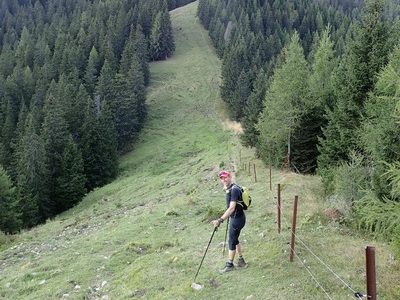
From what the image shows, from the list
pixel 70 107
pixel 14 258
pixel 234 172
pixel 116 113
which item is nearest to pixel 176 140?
pixel 116 113

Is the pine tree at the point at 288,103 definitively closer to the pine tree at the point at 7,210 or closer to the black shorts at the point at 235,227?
the black shorts at the point at 235,227

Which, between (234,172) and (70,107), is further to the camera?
(70,107)

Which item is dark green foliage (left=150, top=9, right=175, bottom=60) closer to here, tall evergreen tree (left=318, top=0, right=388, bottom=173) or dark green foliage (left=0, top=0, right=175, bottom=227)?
dark green foliage (left=0, top=0, right=175, bottom=227)

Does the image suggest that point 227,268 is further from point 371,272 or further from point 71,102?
point 71,102

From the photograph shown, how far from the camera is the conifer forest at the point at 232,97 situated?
1678 cm

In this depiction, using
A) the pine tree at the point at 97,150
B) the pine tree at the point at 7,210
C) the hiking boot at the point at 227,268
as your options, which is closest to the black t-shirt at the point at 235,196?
the hiking boot at the point at 227,268

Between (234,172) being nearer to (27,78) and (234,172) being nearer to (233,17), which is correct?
(27,78)

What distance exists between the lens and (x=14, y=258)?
17125 millimetres

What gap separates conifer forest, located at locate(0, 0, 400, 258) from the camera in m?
16.8

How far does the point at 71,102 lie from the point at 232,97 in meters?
32.2

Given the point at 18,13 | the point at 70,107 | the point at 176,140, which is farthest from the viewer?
the point at 18,13

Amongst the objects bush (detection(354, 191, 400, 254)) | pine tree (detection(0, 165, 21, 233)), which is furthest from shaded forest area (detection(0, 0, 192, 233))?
bush (detection(354, 191, 400, 254))

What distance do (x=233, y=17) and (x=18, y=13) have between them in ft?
300

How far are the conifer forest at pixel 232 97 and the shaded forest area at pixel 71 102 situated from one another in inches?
9.0
